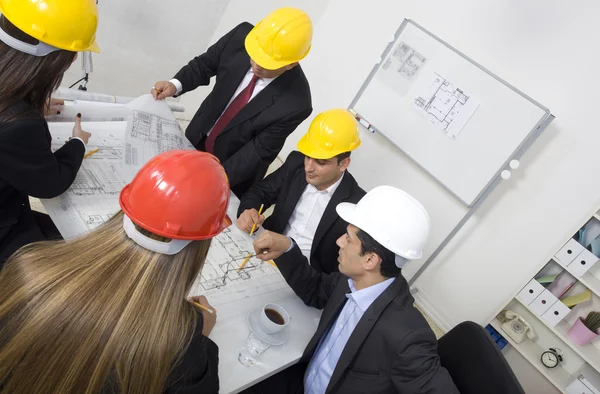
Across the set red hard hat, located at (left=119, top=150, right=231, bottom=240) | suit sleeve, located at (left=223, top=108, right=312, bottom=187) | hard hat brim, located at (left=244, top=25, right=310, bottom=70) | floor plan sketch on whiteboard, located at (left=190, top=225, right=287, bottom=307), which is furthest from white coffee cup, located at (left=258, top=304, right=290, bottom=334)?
hard hat brim, located at (left=244, top=25, right=310, bottom=70)

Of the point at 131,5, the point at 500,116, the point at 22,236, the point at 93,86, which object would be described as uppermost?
the point at 500,116

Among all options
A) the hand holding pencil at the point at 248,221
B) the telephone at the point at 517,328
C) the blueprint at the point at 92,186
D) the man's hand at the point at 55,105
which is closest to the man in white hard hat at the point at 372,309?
the hand holding pencil at the point at 248,221

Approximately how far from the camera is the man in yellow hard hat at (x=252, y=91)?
6.51 feet

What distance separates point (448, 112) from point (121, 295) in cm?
291

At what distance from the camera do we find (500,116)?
9.37 ft

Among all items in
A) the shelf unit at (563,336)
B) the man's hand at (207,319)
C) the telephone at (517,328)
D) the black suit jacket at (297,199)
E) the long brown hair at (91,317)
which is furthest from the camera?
the telephone at (517,328)

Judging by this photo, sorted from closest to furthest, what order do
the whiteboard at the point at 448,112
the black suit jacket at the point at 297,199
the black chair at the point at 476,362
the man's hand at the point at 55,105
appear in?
the black chair at the point at 476,362
the man's hand at the point at 55,105
the black suit jacket at the point at 297,199
the whiteboard at the point at 448,112

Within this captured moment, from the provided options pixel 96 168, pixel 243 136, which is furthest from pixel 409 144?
pixel 96 168

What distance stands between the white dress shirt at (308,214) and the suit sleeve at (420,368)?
0.84 m

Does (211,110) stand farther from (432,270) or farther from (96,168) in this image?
(432,270)

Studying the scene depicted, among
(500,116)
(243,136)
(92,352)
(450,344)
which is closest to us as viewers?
(92,352)

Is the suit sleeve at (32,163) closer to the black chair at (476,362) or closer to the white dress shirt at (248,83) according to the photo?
the white dress shirt at (248,83)

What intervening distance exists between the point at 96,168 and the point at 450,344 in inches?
65.9

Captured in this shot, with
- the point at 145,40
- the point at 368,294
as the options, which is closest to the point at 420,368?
the point at 368,294
